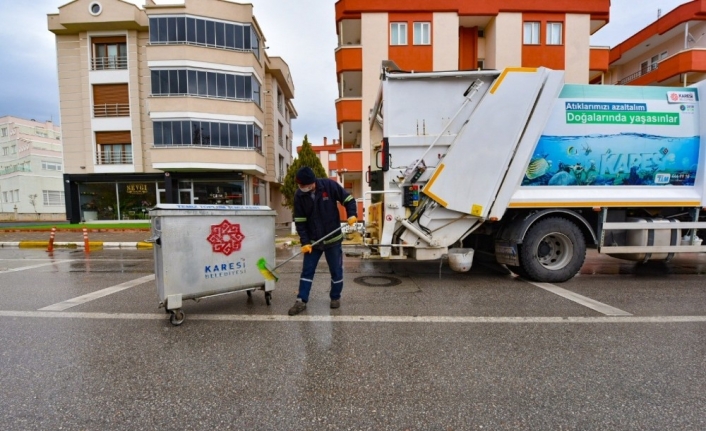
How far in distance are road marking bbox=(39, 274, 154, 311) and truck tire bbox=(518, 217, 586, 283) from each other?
6503mm

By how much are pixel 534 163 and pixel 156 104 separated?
2014 cm

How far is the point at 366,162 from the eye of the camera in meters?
15.7

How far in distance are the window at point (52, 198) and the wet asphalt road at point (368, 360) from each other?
43665 millimetres

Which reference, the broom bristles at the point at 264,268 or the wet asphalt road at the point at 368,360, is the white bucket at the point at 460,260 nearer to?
the wet asphalt road at the point at 368,360

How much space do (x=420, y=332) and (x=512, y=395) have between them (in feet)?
3.90

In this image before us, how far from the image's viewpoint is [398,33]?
16.7m

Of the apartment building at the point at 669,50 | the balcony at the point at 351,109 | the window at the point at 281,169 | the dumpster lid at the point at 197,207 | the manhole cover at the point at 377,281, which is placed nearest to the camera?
the dumpster lid at the point at 197,207

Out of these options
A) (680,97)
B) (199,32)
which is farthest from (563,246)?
(199,32)

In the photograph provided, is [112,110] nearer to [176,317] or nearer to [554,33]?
[176,317]

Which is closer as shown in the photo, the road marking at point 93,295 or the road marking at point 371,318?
the road marking at point 371,318

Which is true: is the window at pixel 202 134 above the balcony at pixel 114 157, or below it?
above

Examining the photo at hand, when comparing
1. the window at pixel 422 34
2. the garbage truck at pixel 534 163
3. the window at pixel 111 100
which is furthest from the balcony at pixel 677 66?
the window at pixel 111 100

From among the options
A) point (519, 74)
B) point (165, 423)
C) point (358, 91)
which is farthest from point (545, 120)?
point (358, 91)

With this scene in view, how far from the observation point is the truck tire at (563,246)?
5266 mm
